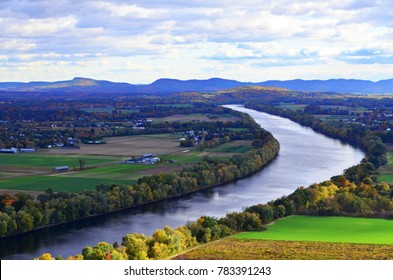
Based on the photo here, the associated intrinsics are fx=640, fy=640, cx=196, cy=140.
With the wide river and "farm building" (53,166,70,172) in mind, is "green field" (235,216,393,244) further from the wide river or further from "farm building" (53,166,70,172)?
"farm building" (53,166,70,172)

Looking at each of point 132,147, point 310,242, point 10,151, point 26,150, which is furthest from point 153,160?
point 310,242

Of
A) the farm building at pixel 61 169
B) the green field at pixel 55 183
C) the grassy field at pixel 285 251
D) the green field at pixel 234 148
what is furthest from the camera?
the green field at pixel 234 148

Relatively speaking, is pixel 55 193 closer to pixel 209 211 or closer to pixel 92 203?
pixel 92 203

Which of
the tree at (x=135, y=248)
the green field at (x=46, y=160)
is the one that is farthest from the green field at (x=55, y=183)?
the tree at (x=135, y=248)

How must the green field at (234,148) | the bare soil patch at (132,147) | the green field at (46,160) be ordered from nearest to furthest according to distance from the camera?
1. the green field at (46,160)
2. the bare soil patch at (132,147)
3. the green field at (234,148)

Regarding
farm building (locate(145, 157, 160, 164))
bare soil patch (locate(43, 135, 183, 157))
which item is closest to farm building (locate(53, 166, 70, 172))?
farm building (locate(145, 157, 160, 164))

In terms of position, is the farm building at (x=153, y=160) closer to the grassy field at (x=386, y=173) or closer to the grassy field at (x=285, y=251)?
the grassy field at (x=386, y=173)

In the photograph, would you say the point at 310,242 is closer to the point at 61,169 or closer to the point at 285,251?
the point at 285,251
